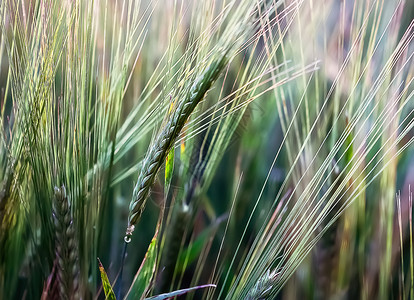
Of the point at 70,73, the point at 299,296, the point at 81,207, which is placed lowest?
the point at 299,296

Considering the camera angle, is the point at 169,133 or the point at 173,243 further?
the point at 173,243

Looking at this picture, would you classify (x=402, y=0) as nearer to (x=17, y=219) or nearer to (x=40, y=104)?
(x=40, y=104)

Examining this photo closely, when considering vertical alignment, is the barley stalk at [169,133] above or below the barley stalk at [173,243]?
above

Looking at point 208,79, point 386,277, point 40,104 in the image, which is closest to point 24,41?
point 40,104

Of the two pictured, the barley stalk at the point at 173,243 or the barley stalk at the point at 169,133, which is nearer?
the barley stalk at the point at 169,133

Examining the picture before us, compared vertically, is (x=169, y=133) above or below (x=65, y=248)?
above
